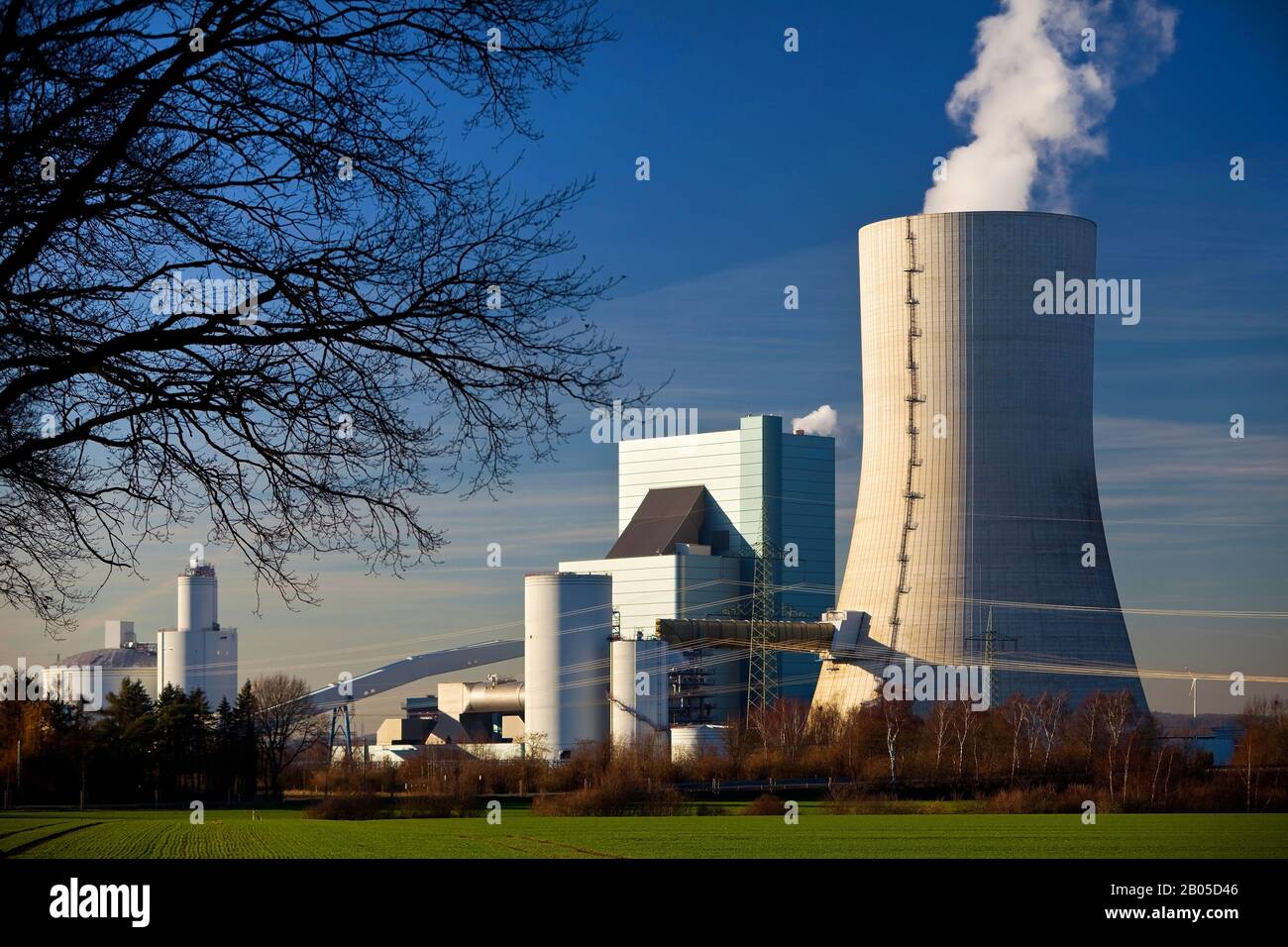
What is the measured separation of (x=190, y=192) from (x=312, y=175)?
51cm

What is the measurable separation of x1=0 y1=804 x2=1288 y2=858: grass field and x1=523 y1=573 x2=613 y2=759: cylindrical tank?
58.4 feet

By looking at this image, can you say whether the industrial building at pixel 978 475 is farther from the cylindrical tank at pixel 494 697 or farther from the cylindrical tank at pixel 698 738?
the cylindrical tank at pixel 494 697

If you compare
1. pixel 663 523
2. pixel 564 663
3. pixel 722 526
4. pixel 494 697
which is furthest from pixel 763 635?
pixel 722 526

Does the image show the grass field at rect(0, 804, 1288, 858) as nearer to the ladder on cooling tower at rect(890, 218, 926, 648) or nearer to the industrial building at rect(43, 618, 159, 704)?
the ladder on cooling tower at rect(890, 218, 926, 648)

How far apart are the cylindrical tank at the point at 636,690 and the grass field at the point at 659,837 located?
18143 mm

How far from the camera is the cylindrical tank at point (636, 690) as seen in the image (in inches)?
2072

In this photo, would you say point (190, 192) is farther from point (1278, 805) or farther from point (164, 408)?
point (1278, 805)

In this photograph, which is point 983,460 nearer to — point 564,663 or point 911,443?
point 911,443

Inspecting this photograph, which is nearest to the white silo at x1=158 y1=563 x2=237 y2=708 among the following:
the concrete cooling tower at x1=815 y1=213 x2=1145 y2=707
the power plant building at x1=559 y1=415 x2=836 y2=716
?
the power plant building at x1=559 y1=415 x2=836 y2=716

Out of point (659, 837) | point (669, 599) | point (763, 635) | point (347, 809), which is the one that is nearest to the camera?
point (659, 837)

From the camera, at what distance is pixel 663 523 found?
67062 millimetres

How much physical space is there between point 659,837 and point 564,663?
27576mm

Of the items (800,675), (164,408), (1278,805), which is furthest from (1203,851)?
(800,675)

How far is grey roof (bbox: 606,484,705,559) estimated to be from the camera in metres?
65.4
